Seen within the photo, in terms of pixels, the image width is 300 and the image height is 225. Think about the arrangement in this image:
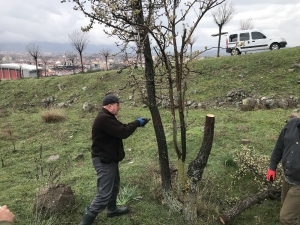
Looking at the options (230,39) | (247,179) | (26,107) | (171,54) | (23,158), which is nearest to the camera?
(171,54)

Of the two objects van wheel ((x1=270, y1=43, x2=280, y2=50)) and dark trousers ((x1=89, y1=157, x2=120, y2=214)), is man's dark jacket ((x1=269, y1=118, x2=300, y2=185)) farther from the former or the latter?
Answer: van wheel ((x1=270, y1=43, x2=280, y2=50))

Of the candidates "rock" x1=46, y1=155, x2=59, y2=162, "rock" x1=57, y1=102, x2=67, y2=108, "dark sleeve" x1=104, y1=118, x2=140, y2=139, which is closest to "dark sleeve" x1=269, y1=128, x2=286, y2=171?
"dark sleeve" x1=104, y1=118, x2=140, y2=139

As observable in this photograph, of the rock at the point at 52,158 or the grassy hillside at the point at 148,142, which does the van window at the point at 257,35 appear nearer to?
the grassy hillside at the point at 148,142

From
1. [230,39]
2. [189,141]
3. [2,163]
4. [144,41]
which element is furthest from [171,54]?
[230,39]

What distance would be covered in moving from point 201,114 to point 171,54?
770 centimetres

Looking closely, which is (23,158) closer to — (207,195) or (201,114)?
(207,195)

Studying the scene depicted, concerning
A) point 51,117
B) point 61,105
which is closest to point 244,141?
point 51,117

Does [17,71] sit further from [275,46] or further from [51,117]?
[275,46]

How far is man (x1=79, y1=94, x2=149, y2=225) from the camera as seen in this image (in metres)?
3.67

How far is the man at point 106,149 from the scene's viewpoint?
144 inches

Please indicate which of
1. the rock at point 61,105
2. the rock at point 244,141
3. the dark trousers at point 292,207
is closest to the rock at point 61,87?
the rock at point 61,105

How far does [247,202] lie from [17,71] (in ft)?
133

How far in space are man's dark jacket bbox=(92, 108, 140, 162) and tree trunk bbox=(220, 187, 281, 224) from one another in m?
1.74

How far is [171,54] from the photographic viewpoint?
3.64 meters
